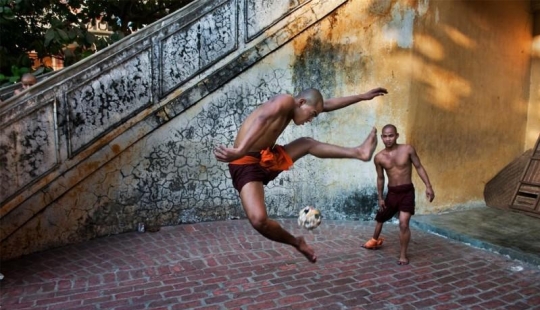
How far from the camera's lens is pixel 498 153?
873 centimetres

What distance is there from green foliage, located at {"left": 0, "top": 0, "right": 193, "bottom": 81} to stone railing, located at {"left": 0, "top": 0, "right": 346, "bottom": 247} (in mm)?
2815

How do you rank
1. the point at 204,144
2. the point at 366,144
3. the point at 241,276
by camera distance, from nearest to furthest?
the point at 366,144 → the point at 241,276 → the point at 204,144

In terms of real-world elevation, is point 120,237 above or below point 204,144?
below

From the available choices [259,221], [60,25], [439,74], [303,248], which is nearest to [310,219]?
[303,248]

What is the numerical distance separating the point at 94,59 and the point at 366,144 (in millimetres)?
4074

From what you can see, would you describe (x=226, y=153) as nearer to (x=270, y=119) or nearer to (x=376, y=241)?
(x=270, y=119)

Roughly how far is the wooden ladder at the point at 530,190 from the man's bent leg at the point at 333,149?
15.6 feet

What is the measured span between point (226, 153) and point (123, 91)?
3.47m

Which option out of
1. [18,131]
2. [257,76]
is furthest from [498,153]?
[18,131]

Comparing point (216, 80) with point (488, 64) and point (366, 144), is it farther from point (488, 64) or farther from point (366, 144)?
point (488, 64)

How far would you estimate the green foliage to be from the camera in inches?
347

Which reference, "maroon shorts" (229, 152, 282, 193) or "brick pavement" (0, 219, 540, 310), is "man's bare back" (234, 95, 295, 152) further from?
"brick pavement" (0, 219, 540, 310)

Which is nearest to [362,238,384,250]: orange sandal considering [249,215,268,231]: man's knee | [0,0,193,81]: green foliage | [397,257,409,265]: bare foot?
[397,257,409,265]: bare foot

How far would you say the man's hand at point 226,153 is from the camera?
12.4 feet
